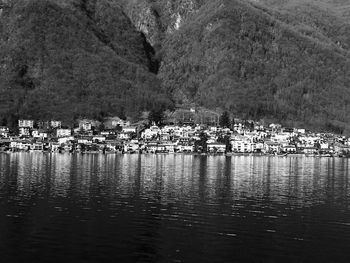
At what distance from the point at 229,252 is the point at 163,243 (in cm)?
500

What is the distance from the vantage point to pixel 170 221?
2180 inches

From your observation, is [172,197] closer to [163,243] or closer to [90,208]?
[90,208]

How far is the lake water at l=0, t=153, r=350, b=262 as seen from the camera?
1716 inches

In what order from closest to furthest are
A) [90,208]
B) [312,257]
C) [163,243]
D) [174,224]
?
1. [312,257]
2. [163,243]
3. [174,224]
4. [90,208]

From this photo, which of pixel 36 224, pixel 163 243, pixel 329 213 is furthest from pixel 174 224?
pixel 329 213

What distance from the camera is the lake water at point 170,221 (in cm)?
4359

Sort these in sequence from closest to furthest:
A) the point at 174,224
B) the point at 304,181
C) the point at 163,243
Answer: the point at 163,243
the point at 174,224
the point at 304,181

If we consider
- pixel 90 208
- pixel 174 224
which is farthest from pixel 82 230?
pixel 90 208

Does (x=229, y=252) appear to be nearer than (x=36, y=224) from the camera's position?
Yes

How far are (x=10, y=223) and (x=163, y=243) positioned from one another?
1381cm

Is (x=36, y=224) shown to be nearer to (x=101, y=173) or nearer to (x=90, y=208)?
(x=90, y=208)

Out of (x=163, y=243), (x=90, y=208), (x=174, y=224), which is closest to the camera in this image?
(x=163, y=243)

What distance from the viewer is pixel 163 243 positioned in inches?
1828

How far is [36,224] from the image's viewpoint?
171ft
